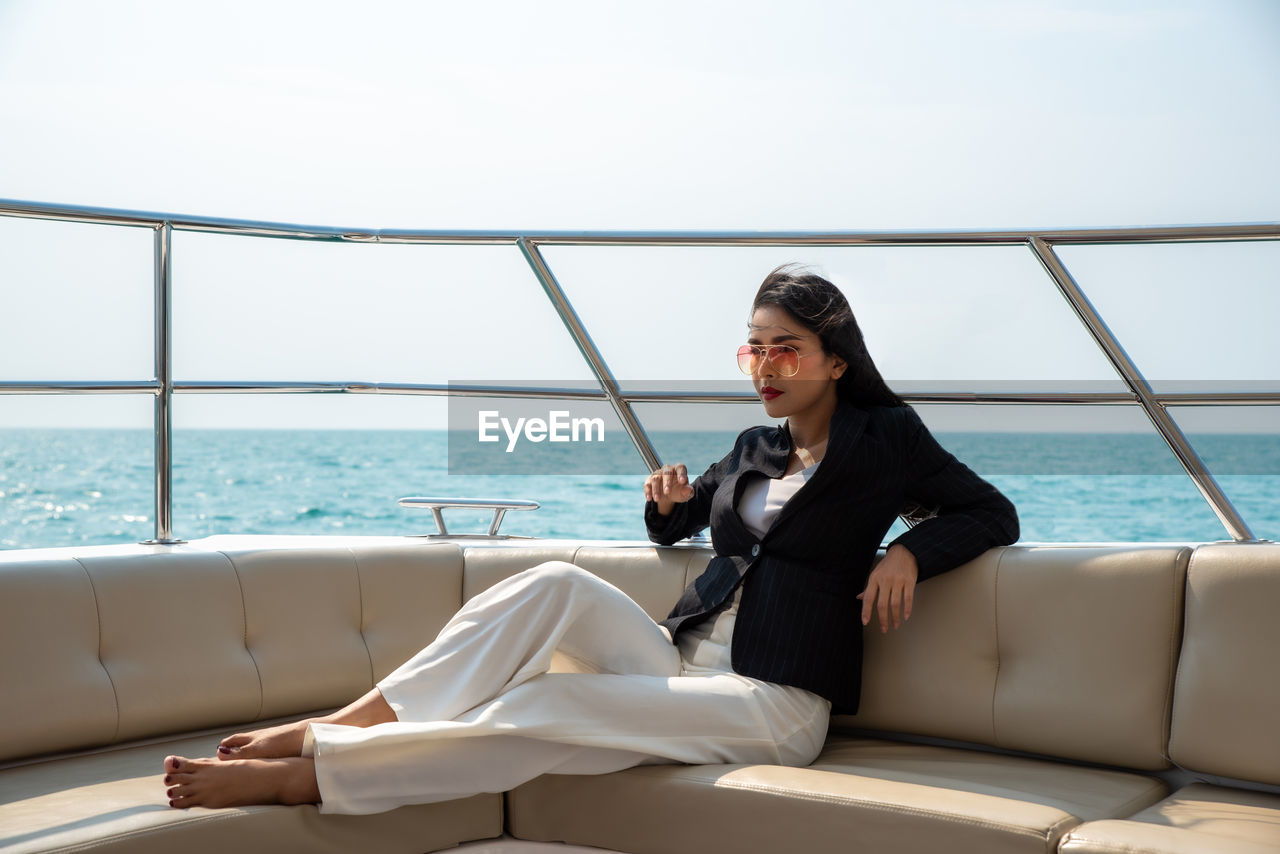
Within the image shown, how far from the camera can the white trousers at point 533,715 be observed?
1556 millimetres

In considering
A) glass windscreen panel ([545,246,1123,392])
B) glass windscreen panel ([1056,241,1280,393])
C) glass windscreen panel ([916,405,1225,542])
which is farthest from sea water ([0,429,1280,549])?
glass windscreen panel ([545,246,1123,392])

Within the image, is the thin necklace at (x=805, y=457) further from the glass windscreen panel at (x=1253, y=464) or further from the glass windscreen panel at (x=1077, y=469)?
the glass windscreen panel at (x=1253, y=464)

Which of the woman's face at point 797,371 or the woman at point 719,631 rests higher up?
the woman's face at point 797,371

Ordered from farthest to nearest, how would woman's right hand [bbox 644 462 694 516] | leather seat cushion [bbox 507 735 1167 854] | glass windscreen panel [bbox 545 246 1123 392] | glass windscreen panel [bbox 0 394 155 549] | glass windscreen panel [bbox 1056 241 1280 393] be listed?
1. glass windscreen panel [bbox 0 394 155 549]
2. glass windscreen panel [bbox 1056 241 1280 393]
3. glass windscreen panel [bbox 545 246 1123 392]
4. woman's right hand [bbox 644 462 694 516]
5. leather seat cushion [bbox 507 735 1167 854]

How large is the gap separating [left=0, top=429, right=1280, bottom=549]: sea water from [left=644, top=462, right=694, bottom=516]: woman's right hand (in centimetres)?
1545

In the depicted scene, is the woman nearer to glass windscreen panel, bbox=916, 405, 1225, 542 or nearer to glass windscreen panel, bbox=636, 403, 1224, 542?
glass windscreen panel, bbox=916, 405, 1225, 542

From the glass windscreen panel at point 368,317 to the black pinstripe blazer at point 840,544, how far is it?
57.5 feet

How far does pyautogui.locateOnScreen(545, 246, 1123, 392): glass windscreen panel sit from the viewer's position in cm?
1814

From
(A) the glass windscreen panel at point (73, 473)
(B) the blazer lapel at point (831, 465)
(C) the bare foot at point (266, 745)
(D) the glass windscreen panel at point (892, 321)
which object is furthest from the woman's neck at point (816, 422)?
(A) the glass windscreen panel at point (73, 473)

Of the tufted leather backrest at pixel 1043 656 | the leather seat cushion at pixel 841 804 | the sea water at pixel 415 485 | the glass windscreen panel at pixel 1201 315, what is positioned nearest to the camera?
the leather seat cushion at pixel 841 804

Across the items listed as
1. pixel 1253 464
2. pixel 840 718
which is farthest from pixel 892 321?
pixel 840 718

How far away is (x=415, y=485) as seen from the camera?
22.3 m

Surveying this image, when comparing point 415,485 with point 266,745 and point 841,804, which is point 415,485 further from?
point 841,804

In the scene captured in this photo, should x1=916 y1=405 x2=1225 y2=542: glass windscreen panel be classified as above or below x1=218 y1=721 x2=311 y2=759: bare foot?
below
